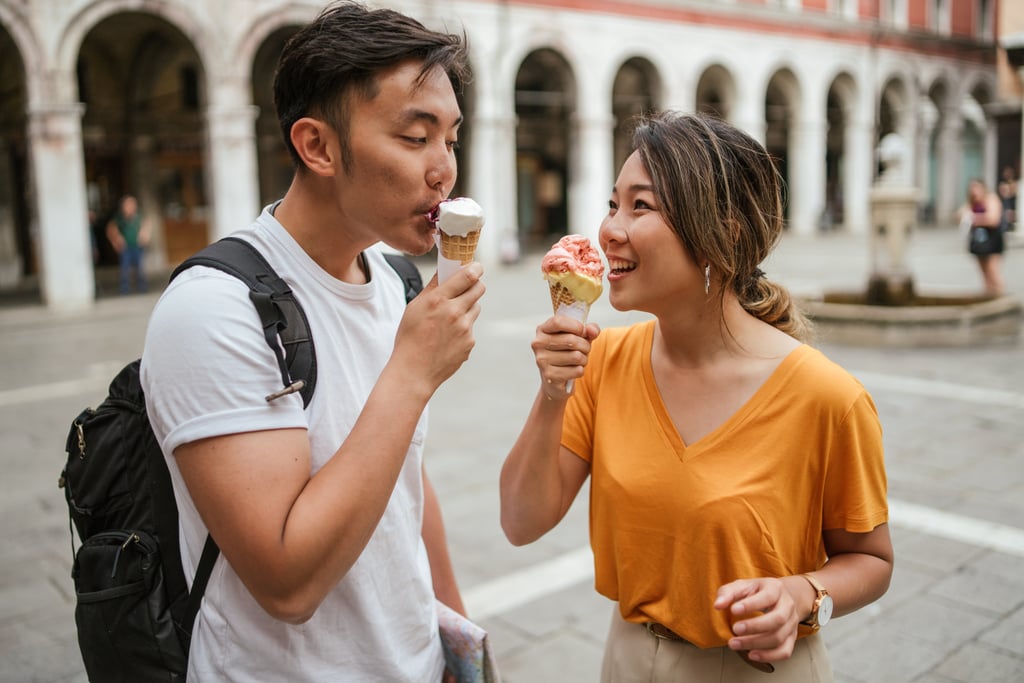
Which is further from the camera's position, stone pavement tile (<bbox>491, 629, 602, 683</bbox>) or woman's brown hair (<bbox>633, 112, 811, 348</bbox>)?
stone pavement tile (<bbox>491, 629, 602, 683</bbox>)

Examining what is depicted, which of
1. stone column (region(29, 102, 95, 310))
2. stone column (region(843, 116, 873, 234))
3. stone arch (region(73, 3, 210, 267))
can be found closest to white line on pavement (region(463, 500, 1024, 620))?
stone column (region(29, 102, 95, 310))

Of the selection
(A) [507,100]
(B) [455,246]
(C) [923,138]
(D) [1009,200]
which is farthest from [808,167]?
(B) [455,246]

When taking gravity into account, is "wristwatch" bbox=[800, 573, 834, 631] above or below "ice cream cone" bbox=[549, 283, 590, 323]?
below

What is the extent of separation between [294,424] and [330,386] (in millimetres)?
Answer: 177

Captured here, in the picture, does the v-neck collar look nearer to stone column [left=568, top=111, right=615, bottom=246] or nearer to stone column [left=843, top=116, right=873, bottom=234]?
stone column [left=568, top=111, right=615, bottom=246]

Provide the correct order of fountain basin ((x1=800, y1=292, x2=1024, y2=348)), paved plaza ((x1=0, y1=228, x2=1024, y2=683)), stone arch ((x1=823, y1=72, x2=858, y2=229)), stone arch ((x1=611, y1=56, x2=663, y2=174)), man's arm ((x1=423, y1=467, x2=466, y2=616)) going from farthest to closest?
stone arch ((x1=823, y1=72, x2=858, y2=229)) < stone arch ((x1=611, y1=56, x2=663, y2=174)) < fountain basin ((x1=800, y1=292, x2=1024, y2=348)) < paved plaza ((x1=0, y1=228, x2=1024, y2=683)) < man's arm ((x1=423, y1=467, x2=466, y2=616))

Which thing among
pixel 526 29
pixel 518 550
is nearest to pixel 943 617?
pixel 518 550

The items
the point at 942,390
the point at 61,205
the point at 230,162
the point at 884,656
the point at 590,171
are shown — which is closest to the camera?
the point at 884,656

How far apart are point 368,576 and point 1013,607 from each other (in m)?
3.53

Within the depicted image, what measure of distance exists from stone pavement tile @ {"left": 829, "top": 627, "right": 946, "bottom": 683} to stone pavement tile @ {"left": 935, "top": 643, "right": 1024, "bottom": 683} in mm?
61

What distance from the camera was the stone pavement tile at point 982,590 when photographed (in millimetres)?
4020

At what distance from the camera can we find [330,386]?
5.33 ft

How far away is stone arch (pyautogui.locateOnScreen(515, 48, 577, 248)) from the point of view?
28.6m

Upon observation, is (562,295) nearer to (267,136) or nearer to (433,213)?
(433,213)
